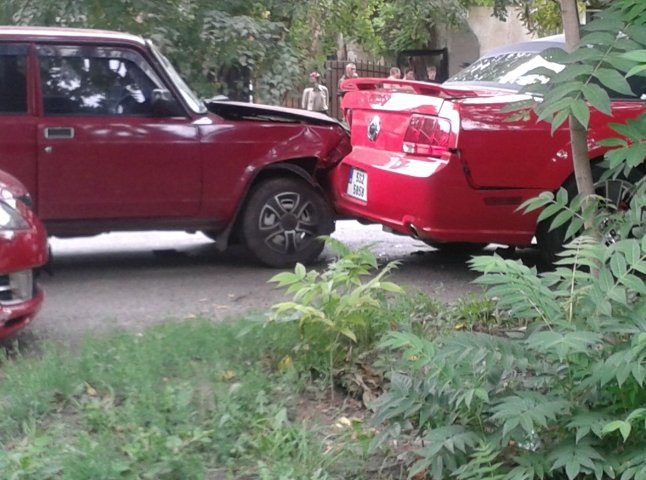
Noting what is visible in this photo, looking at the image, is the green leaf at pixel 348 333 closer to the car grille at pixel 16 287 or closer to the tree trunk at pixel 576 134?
the tree trunk at pixel 576 134

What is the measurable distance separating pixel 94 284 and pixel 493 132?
3.23 m

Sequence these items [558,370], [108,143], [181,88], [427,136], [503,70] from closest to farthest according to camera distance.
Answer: [558,370] → [427,136] → [108,143] → [181,88] → [503,70]

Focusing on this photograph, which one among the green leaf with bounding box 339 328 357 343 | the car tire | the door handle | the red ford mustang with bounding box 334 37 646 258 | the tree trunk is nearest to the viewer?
the tree trunk

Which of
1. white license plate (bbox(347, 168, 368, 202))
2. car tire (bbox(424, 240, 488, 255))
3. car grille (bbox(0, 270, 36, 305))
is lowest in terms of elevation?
car tire (bbox(424, 240, 488, 255))

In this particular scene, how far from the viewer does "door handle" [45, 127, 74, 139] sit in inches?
313

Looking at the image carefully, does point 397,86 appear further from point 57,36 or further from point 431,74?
point 431,74

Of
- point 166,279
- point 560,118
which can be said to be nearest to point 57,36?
point 166,279

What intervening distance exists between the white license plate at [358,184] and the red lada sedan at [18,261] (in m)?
2.74

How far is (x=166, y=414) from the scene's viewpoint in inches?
182

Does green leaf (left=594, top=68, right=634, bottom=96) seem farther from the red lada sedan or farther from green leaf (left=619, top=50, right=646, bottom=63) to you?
the red lada sedan

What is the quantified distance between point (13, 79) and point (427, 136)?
3072mm

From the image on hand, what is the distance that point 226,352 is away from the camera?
17.7ft

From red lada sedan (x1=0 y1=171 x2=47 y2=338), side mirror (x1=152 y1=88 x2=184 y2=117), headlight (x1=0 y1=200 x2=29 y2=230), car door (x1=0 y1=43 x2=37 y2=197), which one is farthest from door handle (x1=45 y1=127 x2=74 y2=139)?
headlight (x1=0 y1=200 x2=29 y2=230)

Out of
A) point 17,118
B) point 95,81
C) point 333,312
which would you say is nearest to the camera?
point 333,312
